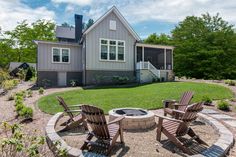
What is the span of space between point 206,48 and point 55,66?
20.5 m

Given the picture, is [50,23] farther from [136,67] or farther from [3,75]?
[136,67]

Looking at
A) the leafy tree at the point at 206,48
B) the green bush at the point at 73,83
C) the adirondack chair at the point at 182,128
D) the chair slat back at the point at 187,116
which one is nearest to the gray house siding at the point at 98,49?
the green bush at the point at 73,83

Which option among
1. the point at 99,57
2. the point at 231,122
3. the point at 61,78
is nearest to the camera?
the point at 231,122

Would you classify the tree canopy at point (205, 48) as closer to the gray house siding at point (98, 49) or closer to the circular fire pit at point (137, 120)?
the gray house siding at point (98, 49)

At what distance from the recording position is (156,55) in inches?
1009

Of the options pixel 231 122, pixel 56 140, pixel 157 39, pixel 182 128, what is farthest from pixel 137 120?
pixel 157 39

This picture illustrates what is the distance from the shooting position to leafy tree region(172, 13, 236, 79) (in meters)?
27.5

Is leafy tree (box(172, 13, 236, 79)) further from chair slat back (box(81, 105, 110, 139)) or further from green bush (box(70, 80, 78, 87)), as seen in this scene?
chair slat back (box(81, 105, 110, 139))

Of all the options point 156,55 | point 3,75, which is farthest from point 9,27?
point 156,55

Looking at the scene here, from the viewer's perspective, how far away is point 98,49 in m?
19.0

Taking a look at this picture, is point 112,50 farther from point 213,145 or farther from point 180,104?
point 213,145

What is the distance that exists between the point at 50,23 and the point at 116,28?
2327cm

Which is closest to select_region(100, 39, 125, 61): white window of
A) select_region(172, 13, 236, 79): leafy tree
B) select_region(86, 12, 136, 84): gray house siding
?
select_region(86, 12, 136, 84): gray house siding

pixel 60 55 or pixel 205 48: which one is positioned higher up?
pixel 205 48
